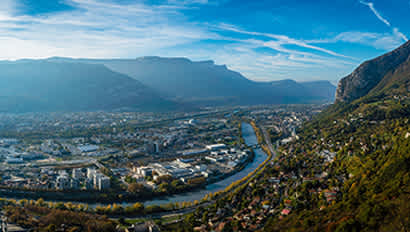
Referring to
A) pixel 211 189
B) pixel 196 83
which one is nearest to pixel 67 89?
pixel 196 83

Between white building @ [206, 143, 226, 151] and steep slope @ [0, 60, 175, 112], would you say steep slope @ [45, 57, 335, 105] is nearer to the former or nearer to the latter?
steep slope @ [0, 60, 175, 112]

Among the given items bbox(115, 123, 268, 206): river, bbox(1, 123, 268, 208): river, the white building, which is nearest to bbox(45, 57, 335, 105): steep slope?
the white building

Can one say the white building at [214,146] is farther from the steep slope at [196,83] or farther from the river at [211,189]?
the steep slope at [196,83]

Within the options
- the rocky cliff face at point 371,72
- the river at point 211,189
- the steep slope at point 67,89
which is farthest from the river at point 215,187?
the steep slope at point 67,89

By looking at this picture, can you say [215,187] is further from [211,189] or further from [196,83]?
[196,83]

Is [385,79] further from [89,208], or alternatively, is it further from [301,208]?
[89,208]

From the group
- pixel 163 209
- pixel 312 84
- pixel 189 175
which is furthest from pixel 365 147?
pixel 312 84
